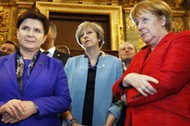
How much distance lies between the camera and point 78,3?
8.97 meters

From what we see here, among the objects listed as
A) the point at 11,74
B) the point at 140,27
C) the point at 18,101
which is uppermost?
the point at 140,27

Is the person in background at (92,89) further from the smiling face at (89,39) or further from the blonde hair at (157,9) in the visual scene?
the blonde hair at (157,9)

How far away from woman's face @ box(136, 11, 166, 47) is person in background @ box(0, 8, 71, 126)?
68 cm

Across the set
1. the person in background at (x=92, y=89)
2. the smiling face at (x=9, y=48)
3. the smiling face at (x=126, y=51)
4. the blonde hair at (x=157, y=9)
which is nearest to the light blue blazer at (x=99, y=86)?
the person in background at (x=92, y=89)

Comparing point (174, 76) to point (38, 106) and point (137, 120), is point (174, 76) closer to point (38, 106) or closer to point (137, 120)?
point (137, 120)

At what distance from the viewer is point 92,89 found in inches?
113

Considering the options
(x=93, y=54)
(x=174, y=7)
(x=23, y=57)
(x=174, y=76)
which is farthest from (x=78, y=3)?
(x=174, y=76)

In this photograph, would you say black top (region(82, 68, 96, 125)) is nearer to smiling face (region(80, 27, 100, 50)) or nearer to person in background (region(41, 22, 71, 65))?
smiling face (region(80, 27, 100, 50))

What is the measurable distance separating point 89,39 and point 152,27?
3.18 ft

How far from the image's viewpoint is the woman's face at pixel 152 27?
2.22m

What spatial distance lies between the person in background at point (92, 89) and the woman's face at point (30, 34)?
682 mm

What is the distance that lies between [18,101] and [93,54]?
122 centimetres

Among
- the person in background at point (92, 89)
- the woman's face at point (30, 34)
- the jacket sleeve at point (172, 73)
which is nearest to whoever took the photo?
the jacket sleeve at point (172, 73)

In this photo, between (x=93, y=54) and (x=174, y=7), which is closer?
(x=93, y=54)
